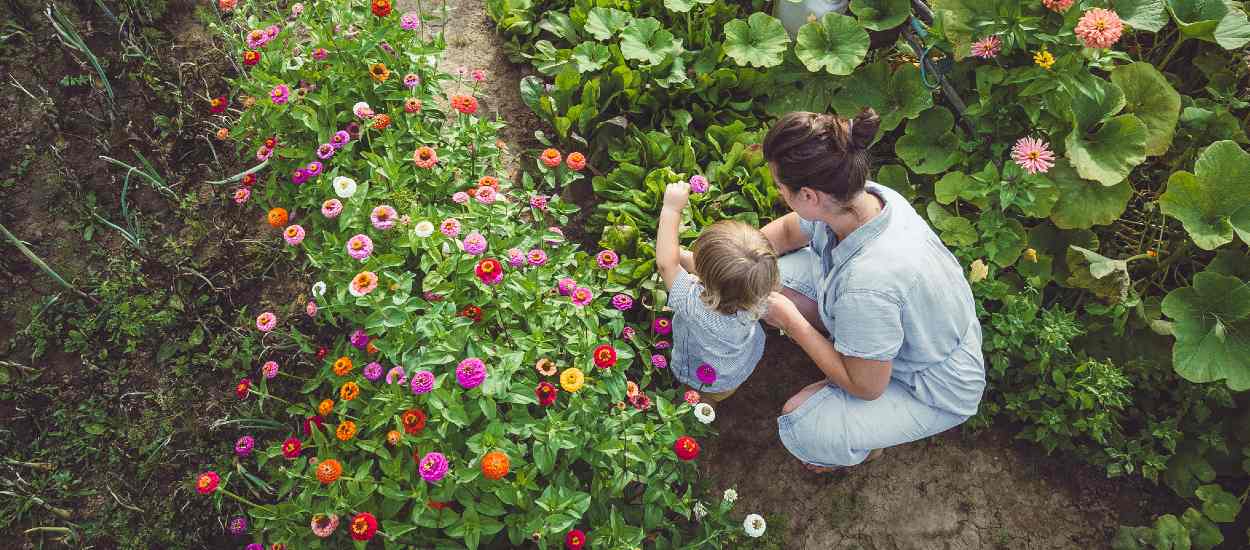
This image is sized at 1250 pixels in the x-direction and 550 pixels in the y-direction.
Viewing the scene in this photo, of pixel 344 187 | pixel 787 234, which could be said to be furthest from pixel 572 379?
pixel 787 234

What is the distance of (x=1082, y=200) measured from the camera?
2.82m

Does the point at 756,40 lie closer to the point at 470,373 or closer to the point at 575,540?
the point at 470,373

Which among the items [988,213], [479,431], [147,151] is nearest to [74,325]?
[147,151]

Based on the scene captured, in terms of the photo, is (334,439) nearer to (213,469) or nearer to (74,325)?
(213,469)

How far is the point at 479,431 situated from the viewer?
2.13 metres

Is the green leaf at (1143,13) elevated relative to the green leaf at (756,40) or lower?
elevated

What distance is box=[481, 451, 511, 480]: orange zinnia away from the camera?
183 centimetres

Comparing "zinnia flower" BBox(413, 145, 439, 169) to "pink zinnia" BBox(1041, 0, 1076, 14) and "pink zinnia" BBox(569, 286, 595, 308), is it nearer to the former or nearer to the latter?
"pink zinnia" BBox(569, 286, 595, 308)

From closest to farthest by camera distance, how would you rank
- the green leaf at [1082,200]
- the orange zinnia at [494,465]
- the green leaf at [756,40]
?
the orange zinnia at [494,465]
the green leaf at [1082,200]
the green leaf at [756,40]

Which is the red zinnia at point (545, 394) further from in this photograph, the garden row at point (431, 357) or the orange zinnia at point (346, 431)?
the orange zinnia at point (346, 431)

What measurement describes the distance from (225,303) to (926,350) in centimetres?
272

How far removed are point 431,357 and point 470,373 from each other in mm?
167

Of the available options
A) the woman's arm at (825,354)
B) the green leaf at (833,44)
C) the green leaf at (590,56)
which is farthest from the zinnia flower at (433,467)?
the green leaf at (833,44)

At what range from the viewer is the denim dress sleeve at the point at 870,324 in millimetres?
2062
